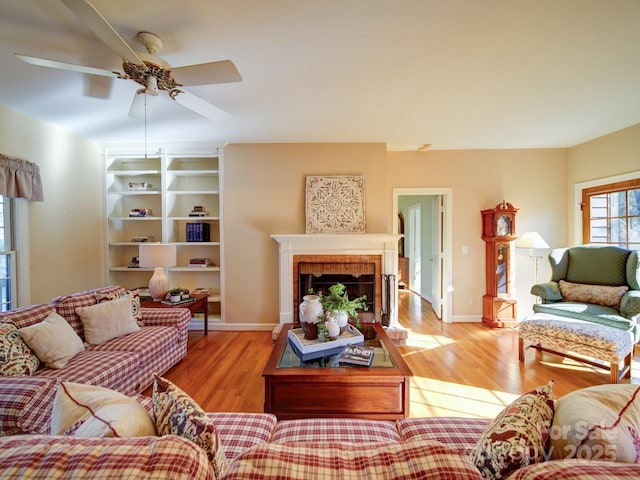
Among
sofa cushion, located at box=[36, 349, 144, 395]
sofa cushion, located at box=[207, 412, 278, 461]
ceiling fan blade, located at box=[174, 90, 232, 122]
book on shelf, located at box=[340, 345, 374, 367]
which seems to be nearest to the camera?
sofa cushion, located at box=[207, 412, 278, 461]

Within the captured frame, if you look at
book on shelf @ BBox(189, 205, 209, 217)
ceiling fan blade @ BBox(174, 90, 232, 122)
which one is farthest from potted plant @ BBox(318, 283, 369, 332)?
book on shelf @ BBox(189, 205, 209, 217)

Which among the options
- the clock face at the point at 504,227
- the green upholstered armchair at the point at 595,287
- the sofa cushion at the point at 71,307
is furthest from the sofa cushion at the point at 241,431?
the clock face at the point at 504,227

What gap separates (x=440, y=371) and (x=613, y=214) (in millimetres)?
3307

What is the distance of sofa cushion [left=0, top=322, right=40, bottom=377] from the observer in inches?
65.9

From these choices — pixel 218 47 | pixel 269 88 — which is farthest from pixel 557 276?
pixel 218 47

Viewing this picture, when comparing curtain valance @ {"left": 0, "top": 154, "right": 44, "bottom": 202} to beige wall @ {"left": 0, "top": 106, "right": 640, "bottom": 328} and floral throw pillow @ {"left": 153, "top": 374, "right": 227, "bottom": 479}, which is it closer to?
beige wall @ {"left": 0, "top": 106, "right": 640, "bottom": 328}

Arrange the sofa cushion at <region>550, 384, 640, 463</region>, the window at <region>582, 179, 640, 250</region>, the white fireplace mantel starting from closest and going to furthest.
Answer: the sofa cushion at <region>550, 384, 640, 463</region>
the window at <region>582, 179, 640, 250</region>
the white fireplace mantel

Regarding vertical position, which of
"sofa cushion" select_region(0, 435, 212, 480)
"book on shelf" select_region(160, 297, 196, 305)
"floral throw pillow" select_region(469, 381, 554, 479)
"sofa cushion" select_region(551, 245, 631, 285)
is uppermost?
"sofa cushion" select_region(551, 245, 631, 285)

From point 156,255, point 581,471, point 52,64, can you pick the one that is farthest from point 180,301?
point 581,471

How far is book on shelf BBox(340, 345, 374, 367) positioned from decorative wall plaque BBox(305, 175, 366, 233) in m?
1.99

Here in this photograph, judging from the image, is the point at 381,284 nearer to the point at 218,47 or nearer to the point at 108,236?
the point at 218,47

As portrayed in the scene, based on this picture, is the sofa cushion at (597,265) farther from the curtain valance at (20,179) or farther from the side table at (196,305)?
the curtain valance at (20,179)

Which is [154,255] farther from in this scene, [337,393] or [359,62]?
[359,62]

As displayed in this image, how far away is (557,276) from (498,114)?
82.9 inches
